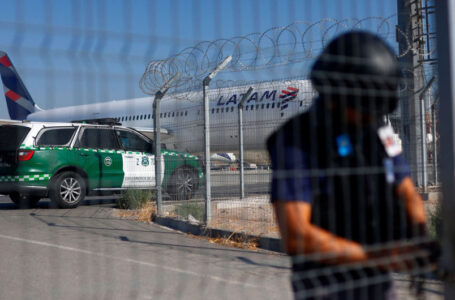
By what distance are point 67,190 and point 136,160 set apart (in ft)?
5.84

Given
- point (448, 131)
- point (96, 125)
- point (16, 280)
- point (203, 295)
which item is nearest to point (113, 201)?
point (96, 125)

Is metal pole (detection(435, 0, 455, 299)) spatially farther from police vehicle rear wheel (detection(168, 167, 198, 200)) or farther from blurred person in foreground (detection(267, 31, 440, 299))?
police vehicle rear wheel (detection(168, 167, 198, 200))

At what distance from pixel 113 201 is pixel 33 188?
3.20m

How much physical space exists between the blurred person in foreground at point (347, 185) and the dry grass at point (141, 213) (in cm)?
725

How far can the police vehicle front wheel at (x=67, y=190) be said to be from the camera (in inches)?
383

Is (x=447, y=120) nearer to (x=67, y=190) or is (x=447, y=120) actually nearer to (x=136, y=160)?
(x=67, y=190)

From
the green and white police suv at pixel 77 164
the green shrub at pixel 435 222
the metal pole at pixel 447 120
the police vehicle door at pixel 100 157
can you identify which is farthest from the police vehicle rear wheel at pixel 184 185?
the metal pole at pixel 447 120

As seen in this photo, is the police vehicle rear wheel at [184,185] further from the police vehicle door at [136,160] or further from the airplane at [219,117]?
the police vehicle door at [136,160]

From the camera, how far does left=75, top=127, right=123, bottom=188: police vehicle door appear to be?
10328 mm

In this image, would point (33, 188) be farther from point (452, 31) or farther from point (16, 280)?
point (452, 31)

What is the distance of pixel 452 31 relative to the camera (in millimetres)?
2834

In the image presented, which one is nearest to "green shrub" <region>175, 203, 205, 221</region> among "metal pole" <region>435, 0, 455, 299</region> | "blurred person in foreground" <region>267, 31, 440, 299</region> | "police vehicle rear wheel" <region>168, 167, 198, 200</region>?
"police vehicle rear wheel" <region>168, 167, 198, 200</region>

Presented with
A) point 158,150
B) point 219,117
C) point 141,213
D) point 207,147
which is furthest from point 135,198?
point 207,147

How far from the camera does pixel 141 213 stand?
9453 millimetres
